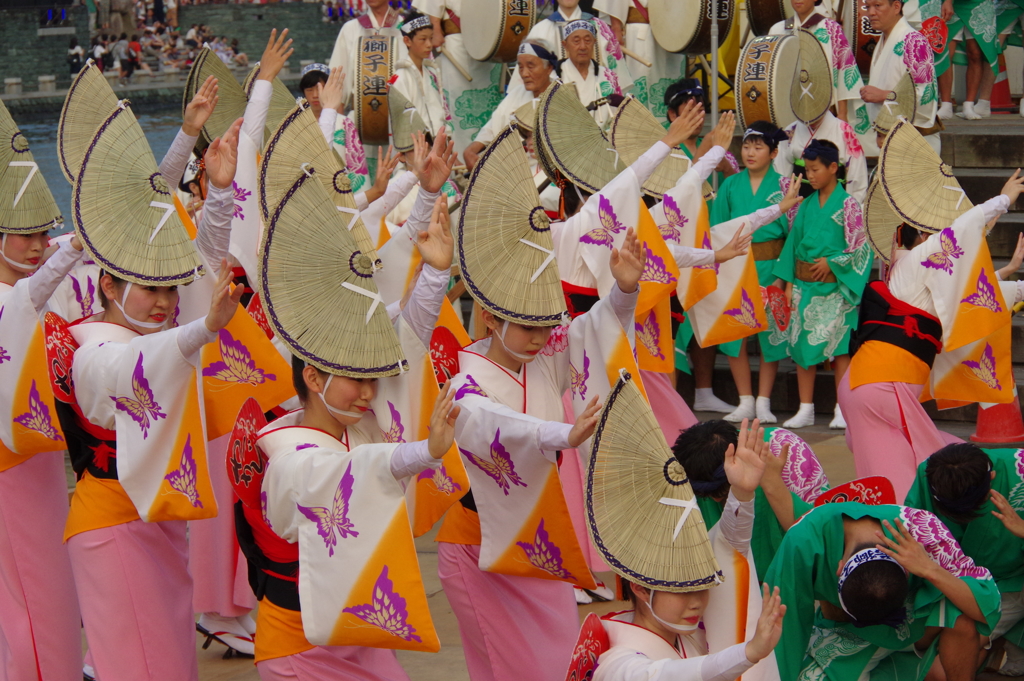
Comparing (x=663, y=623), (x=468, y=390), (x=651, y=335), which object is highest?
Answer: (x=468, y=390)

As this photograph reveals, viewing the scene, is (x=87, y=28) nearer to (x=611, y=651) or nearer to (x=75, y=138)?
(x=75, y=138)

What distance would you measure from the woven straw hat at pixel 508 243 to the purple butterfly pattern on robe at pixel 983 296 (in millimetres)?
2176

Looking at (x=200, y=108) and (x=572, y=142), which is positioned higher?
(x=200, y=108)

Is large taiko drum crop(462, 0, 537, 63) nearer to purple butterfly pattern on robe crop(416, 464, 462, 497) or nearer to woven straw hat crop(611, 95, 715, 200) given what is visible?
woven straw hat crop(611, 95, 715, 200)

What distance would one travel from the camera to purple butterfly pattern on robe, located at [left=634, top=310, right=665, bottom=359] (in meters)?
5.70

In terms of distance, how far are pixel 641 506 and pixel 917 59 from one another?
215 inches

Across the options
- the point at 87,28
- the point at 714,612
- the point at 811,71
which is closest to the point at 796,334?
the point at 811,71

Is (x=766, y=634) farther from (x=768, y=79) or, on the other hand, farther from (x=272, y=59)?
(x=768, y=79)

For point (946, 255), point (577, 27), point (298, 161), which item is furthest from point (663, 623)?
point (577, 27)

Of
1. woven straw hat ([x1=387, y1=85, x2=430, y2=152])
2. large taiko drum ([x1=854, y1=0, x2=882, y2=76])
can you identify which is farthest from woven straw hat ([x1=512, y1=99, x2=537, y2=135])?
large taiko drum ([x1=854, y1=0, x2=882, y2=76])

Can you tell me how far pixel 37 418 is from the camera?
3.92m

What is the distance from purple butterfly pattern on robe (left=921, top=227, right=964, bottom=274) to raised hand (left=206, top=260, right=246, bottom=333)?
3015 millimetres

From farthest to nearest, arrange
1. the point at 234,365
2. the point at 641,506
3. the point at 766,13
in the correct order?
the point at 766,13 → the point at 234,365 → the point at 641,506

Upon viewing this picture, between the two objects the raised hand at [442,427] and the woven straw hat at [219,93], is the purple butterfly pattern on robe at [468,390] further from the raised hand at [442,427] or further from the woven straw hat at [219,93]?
the woven straw hat at [219,93]
